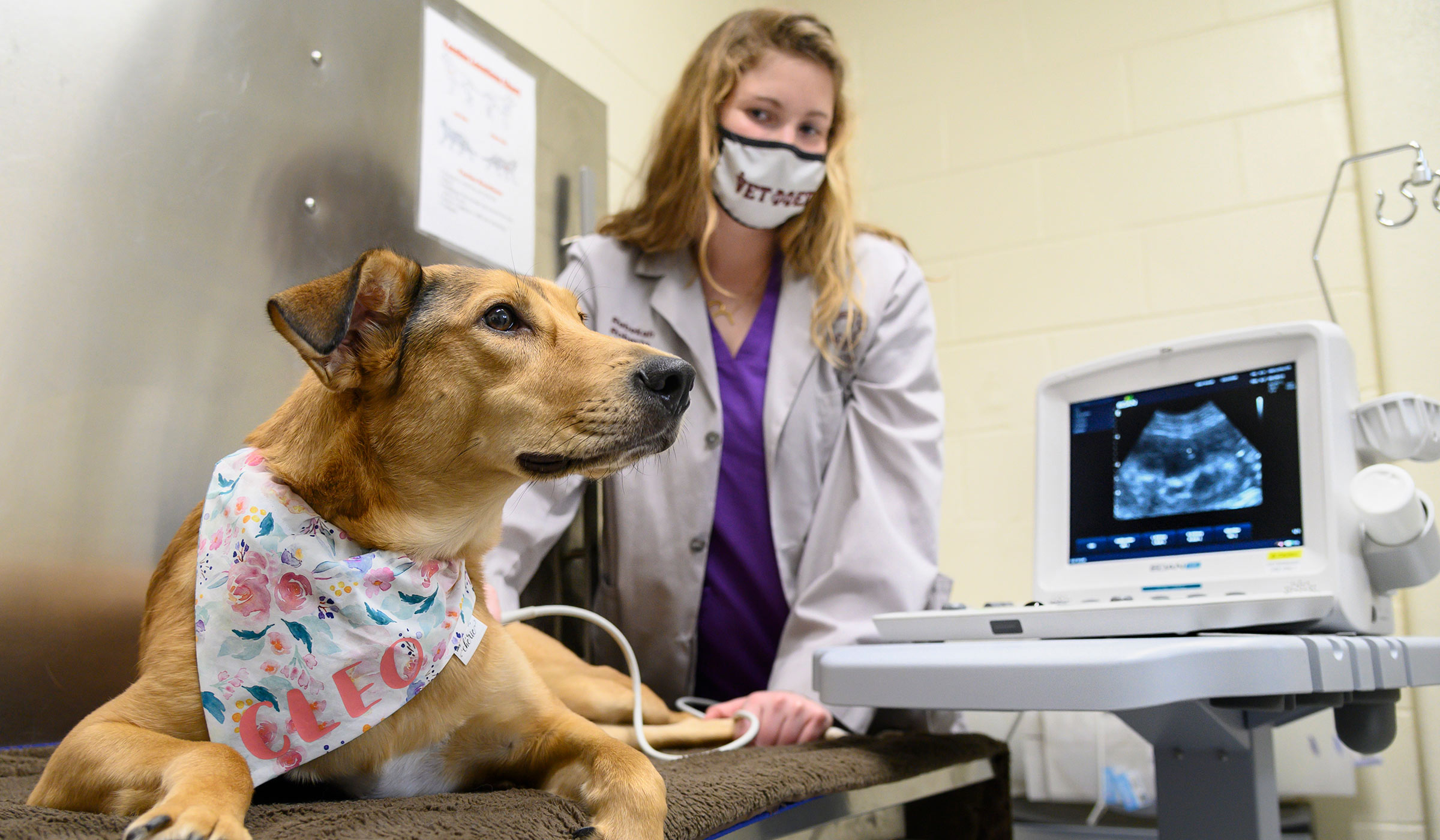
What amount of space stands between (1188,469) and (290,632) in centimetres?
121

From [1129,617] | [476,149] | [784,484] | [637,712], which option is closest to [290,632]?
[637,712]

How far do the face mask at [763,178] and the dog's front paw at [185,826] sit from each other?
4.15 feet

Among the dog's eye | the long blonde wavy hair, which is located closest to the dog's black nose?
the dog's eye

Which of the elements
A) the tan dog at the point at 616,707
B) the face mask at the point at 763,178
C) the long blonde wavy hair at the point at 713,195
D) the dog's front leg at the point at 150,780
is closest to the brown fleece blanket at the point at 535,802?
the dog's front leg at the point at 150,780

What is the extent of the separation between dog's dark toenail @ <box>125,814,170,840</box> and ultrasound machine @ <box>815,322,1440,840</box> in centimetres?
70

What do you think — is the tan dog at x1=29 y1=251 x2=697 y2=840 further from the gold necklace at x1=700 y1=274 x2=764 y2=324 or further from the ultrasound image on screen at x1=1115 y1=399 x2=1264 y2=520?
the ultrasound image on screen at x1=1115 y1=399 x2=1264 y2=520

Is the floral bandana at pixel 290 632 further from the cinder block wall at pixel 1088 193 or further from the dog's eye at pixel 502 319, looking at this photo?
the cinder block wall at pixel 1088 193

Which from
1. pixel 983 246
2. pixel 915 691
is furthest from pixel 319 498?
pixel 983 246

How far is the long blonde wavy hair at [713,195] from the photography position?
5.43 feet

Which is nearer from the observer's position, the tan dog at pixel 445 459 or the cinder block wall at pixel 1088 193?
the tan dog at pixel 445 459

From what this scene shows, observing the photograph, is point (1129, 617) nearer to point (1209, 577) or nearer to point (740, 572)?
point (1209, 577)

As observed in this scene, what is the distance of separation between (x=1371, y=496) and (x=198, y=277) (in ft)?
5.00

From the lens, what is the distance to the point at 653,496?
1.58 metres

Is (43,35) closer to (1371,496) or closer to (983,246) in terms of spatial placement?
(1371,496)
